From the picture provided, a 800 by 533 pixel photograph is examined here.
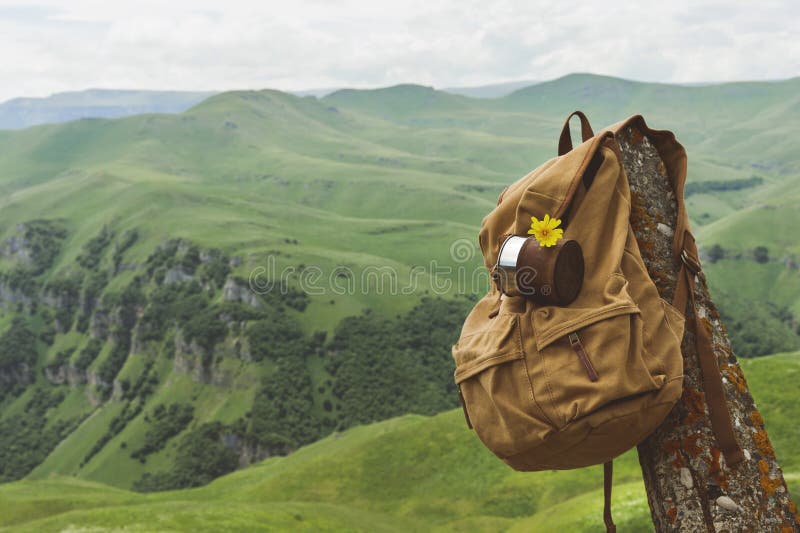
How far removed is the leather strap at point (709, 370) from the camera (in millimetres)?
5188

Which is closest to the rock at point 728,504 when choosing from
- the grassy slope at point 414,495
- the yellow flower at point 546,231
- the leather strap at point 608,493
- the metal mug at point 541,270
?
the leather strap at point 608,493

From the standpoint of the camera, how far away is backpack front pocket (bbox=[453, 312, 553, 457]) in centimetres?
504

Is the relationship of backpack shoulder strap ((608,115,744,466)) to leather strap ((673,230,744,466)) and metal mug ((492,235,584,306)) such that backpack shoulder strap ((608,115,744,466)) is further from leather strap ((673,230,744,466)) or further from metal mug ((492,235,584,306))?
metal mug ((492,235,584,306))

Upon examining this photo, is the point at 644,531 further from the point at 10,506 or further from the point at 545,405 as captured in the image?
the point at 10,506

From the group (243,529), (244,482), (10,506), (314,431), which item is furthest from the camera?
(314,431)

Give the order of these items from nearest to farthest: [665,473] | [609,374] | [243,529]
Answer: [609,374], [665,473], [243,529]

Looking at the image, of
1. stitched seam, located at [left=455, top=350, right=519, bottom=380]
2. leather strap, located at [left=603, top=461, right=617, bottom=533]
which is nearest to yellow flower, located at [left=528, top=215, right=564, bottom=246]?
stitched seam, located at [left=455, top=350, right=519, bottom=380]

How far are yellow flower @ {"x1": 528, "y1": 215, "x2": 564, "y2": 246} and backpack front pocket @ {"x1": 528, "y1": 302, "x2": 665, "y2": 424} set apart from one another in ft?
2.08

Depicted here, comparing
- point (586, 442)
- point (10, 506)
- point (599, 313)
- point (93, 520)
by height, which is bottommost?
point (10, 506)

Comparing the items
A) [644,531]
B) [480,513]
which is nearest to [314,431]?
[480,513]

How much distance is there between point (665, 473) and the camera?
17.5ft

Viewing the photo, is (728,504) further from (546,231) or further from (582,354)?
(546,231)

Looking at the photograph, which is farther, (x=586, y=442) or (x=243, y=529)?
(x=243, y=529)

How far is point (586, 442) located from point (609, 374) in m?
0.57
